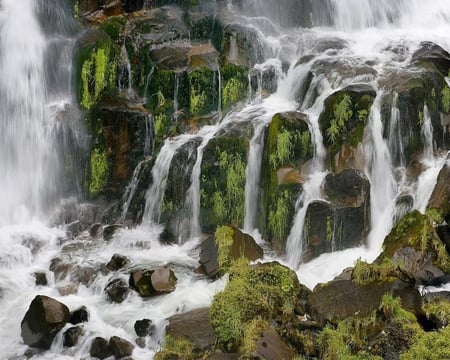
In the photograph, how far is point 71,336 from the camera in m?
9.00

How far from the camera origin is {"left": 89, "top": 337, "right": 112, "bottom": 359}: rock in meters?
8.66

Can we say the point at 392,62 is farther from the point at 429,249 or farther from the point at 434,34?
the point at 429,249

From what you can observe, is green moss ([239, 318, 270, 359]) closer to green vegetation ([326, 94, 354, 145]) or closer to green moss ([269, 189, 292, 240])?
green moss ([269, 189, 292, 240])

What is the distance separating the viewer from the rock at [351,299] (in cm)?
713

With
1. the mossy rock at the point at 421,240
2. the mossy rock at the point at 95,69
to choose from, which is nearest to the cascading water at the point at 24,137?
the mossy rock at the point at 95,69

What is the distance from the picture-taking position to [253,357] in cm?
629

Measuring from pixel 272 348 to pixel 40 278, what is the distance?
6.34m

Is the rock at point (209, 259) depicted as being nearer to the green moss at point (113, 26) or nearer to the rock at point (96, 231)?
the rock at point (96, 231)

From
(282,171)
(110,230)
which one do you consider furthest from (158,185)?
(282,171)

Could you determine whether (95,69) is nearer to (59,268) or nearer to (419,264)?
(59,268)

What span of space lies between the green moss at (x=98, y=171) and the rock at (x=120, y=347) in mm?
6021

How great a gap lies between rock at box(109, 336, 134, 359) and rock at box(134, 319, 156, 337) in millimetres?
390

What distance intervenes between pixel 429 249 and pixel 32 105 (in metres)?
10.8

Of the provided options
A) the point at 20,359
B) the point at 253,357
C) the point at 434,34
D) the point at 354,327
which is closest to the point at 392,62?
the point at 434,34
